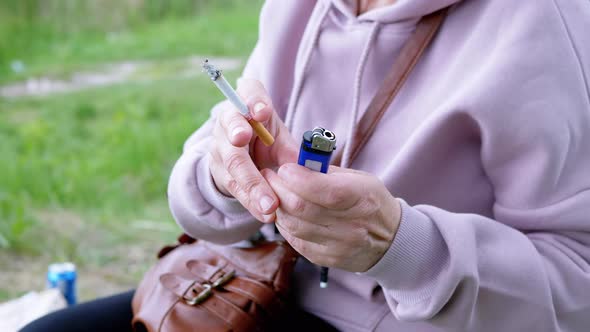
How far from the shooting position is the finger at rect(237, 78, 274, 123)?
860 millimetres

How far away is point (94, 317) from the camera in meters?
1.19

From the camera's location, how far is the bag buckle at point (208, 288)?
1.03 meters

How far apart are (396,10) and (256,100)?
1.03 feet

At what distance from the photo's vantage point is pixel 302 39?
1201 millimetres

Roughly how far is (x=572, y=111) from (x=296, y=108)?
18.7 inches

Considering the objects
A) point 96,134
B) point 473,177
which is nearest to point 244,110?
point 473,177

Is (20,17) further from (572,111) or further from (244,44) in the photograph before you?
(572,111)

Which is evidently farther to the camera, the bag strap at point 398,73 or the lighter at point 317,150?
the bag strap at point 398,73

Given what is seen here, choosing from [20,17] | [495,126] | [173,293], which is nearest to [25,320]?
[173,293]

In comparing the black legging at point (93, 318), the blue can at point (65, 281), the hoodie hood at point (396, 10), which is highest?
the hoodie hood at point (396, 10)

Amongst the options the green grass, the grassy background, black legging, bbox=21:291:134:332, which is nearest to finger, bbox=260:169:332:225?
black legging, bbox=21:291:134:332

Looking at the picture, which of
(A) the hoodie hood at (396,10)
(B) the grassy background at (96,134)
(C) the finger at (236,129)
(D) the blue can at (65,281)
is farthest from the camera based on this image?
(B) the grassy background at (96,134)

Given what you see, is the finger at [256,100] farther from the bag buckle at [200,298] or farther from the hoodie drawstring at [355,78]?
the bag buckle at [200,298]

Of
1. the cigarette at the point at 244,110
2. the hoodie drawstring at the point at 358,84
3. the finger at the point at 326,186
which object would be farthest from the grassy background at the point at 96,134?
the finger at the point at 326,186
